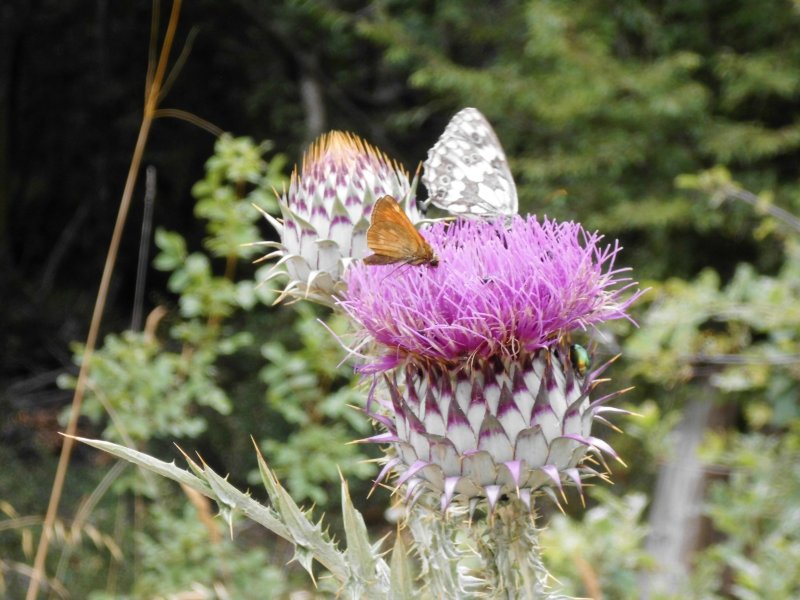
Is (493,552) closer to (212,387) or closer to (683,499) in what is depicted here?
(212,387)

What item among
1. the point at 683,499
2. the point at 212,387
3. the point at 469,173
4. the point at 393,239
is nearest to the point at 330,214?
the point at 469,173

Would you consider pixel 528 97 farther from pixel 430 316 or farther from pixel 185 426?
pixel 430 316

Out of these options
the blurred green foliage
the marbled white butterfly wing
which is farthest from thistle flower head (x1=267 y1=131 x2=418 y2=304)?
the blurred green foliage

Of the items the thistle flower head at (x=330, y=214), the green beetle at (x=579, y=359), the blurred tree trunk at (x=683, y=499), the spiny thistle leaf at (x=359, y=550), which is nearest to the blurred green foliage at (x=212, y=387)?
the thistle flower head at (x=330, y=214)

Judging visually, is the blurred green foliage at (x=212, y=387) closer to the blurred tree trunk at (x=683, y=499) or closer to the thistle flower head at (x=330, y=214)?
the thistle flower head at (x=330, y=214)

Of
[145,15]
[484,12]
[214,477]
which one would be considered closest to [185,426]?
[214,477]
